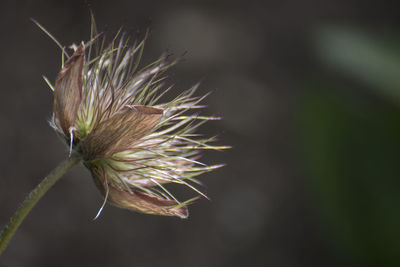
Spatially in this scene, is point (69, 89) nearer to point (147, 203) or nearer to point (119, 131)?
point (119, 131)

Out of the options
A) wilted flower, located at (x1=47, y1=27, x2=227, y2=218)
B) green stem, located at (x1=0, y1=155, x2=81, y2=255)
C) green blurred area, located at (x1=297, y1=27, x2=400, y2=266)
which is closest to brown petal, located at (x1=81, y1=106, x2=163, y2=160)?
wilted flower, located at (x1=47, y1=27, x2=227, y2=218)

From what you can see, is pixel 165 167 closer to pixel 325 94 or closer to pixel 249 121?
pixel 325 94

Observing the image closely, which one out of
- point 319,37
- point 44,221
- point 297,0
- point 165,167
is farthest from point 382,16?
point 165,167

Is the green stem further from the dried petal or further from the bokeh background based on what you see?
the bokeh background

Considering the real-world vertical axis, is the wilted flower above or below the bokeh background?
above

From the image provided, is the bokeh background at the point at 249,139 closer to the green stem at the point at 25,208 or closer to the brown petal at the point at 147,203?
the brown petal at the point at 147,203

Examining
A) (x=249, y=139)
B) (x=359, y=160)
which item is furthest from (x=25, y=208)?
(x=249, y=139)
